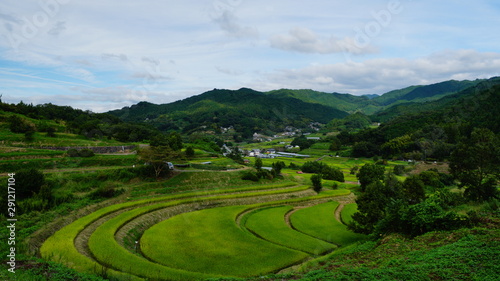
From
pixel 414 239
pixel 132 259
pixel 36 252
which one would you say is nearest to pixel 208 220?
pixel 132 259

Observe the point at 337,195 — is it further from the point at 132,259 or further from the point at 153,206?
the point at 132,259

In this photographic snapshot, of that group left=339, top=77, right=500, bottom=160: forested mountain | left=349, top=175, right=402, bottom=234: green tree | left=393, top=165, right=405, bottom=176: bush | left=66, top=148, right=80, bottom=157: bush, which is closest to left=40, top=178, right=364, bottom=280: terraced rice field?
left=349, top=175, right=402, bottom=234: green tree

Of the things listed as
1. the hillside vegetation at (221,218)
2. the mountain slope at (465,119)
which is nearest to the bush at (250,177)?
the hillside vegetation at (221,218)

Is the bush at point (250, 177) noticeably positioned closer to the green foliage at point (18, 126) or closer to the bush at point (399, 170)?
the green foliage at point (18, 126)

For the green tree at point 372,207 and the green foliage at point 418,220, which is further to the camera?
the green tree at point 372,207

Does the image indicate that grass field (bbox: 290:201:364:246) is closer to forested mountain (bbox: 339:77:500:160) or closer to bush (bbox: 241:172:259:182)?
bush (bbox: 241:172:259:182)

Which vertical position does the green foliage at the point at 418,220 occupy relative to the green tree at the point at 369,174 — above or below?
above
